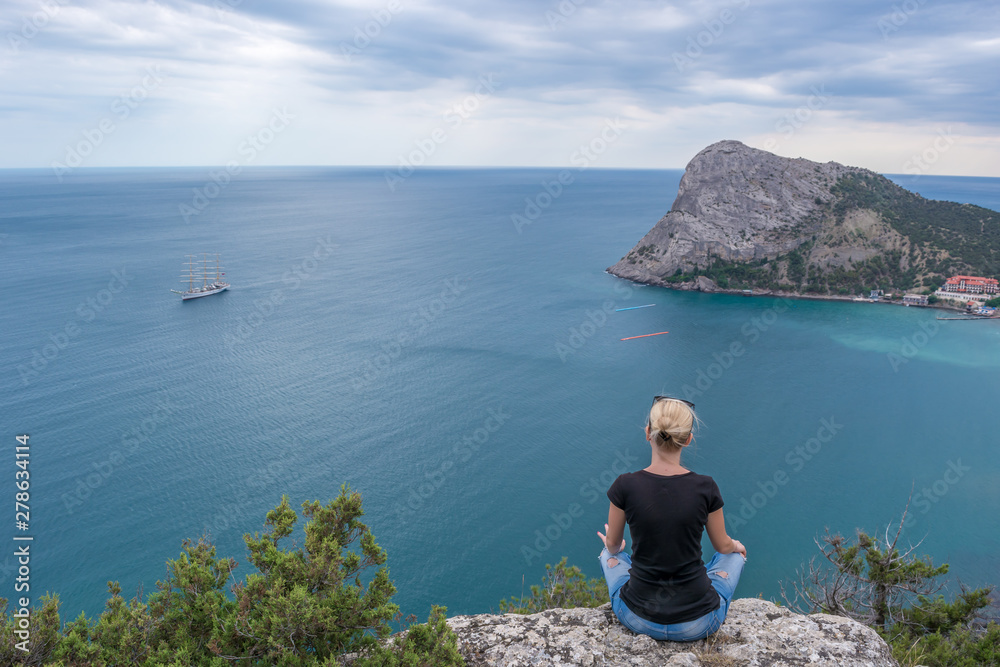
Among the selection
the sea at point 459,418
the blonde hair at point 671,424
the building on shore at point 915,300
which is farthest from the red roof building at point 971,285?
the blonde hair at point 671,424

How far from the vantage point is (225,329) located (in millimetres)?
71500

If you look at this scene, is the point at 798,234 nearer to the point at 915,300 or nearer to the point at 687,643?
the point at 915,300

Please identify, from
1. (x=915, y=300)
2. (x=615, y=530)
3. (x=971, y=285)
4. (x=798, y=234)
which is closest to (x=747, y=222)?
(x=798, y=234)

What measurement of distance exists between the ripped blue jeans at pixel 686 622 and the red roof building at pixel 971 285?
344 feet

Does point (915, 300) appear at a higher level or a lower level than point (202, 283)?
higher

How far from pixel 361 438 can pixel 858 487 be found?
37.5 m

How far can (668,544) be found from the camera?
A: 4.83m

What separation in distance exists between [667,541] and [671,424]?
3.33 ft

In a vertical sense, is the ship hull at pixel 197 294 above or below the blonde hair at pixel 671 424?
below

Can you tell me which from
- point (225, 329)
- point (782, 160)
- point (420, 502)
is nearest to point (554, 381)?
point (420, 502)

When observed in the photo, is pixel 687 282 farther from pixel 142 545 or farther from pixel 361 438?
pixel 142 545

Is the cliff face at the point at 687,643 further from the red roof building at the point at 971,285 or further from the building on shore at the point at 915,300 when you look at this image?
the red roof building at the point at 971,285

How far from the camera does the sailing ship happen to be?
275 feet

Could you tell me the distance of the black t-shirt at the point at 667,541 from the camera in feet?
15.4
